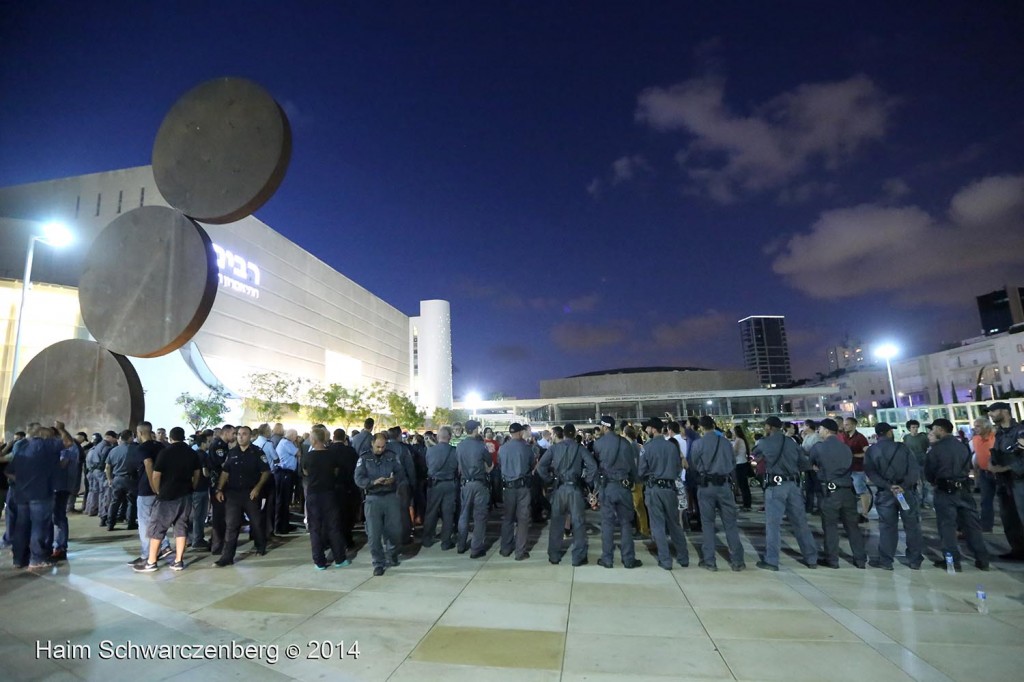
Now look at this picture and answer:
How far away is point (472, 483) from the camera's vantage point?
7973 millimetres

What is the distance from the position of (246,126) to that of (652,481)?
305 inches

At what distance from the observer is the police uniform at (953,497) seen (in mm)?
6422

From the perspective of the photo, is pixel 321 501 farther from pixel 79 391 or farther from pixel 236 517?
pixel 79 391

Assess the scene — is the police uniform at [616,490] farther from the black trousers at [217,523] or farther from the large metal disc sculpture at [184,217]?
the large metal disc sculpture at [184,217]

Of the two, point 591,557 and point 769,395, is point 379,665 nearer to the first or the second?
point 591,557


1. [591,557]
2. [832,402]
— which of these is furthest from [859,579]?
[832,402]

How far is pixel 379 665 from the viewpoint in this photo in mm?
4047

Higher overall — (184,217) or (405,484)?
(184,217)

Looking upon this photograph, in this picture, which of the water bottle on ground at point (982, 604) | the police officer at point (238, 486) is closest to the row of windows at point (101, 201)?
the police officer at point (238, 486)

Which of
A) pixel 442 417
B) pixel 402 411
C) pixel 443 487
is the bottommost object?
pixel 443 487

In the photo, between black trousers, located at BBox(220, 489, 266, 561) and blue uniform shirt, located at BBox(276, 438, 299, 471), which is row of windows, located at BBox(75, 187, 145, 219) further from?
black trousers, located at BBox(220, 489, 266, 561)

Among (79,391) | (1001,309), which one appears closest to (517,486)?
(79,391)

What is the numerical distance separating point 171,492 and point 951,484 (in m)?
10.2

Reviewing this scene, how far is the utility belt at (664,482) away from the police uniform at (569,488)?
784 millimetres
